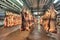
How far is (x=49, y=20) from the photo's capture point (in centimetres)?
184

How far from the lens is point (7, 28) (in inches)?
70.2

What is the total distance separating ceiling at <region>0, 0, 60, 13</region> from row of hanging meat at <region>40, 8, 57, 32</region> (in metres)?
0.07

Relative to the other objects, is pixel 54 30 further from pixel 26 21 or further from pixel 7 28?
pixel 7 28

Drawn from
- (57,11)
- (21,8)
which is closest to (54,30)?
(57,11)

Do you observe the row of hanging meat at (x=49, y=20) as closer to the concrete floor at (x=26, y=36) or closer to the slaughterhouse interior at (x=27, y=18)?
the slaughterhouse interior at (x=27, y=18)

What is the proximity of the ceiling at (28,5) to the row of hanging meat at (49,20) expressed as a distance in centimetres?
7

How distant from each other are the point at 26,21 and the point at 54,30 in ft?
1.60

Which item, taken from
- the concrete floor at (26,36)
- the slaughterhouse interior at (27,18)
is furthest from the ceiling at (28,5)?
the concrete floor at (26,36)

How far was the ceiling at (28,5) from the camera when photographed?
1.77m

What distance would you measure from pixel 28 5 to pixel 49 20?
40cm

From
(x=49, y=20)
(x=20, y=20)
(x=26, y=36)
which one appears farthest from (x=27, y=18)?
(x=49, y=20)

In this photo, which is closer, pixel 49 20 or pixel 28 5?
pixel 49 20

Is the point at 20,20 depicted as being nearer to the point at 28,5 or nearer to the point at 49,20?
the point at 28,5

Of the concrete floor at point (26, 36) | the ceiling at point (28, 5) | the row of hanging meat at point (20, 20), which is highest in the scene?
the ceiling at point (28, 5)
